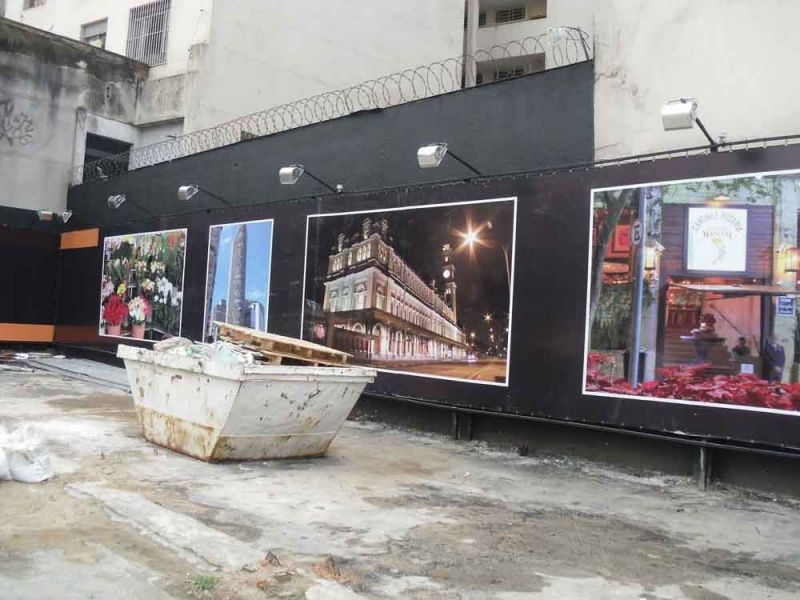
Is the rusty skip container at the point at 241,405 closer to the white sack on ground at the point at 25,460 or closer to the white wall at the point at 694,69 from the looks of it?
the white sack on ground at the point at 25,460

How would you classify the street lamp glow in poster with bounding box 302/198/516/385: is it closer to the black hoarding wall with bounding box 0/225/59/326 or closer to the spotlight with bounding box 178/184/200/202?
the spotlight with bounding box 178/184/200/202

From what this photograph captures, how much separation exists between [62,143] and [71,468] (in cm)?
1424

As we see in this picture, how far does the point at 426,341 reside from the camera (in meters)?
9.30

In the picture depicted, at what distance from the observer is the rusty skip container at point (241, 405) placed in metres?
6.65

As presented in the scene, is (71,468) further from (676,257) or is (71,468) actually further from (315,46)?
(315,46)

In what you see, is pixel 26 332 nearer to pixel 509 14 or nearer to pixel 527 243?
pixel 527 243

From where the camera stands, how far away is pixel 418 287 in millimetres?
9438

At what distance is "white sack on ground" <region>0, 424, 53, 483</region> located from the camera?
5.71 m

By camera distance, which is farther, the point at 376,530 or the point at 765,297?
the point at 765,297

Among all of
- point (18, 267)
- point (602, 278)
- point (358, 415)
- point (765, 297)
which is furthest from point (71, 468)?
point (18, 267)

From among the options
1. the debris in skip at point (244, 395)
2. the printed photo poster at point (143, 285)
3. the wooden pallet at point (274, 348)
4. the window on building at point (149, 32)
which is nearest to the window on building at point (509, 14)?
the window on building at point (149, 32)

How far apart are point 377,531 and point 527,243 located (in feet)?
14.2

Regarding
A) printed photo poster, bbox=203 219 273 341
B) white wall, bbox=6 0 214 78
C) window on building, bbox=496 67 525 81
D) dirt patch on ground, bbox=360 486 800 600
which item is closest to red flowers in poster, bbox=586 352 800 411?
dirt patch on ground, bbox=360 486 800 600

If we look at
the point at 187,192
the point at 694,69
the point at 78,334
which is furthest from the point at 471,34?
the point at 694,69
